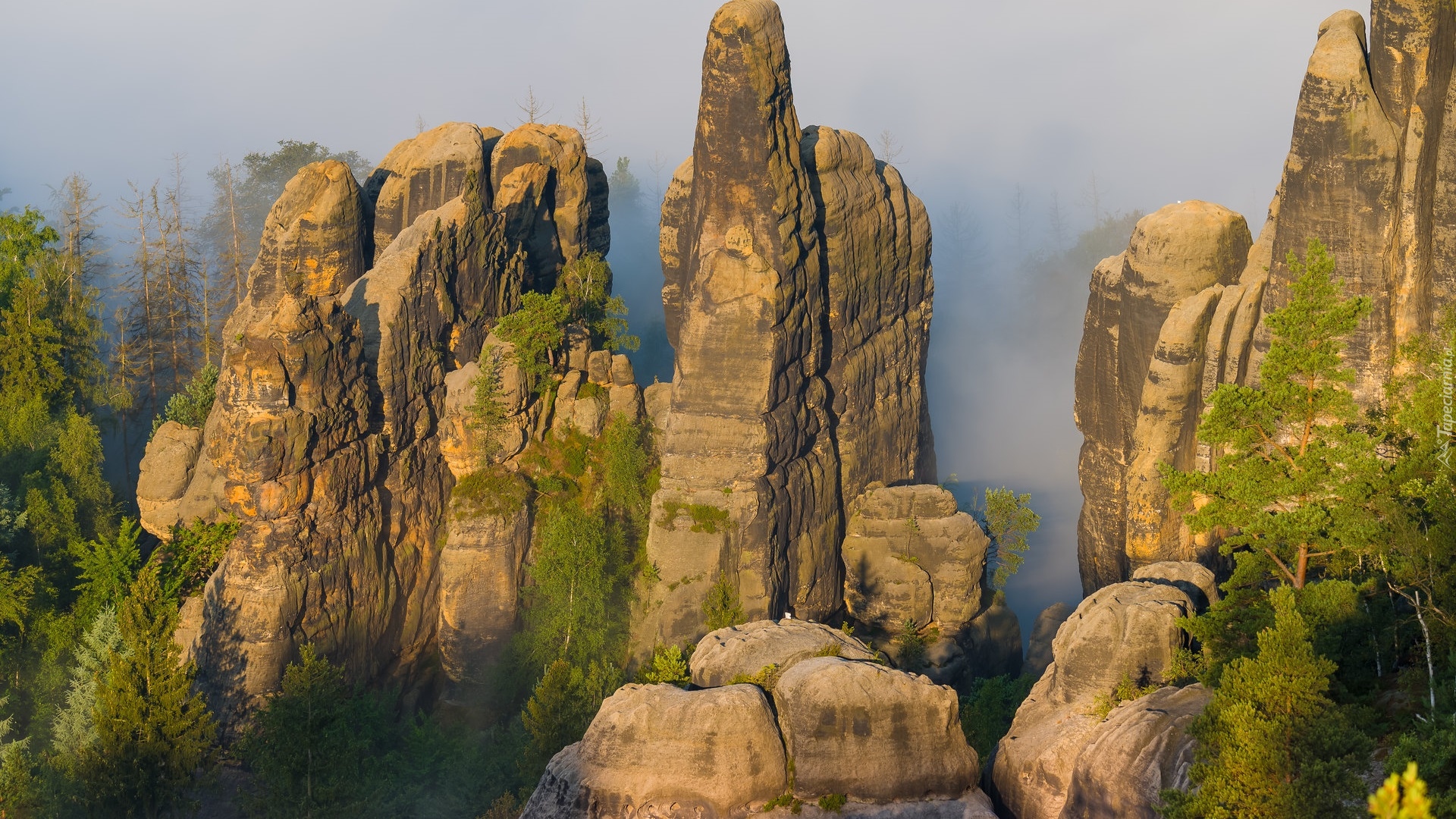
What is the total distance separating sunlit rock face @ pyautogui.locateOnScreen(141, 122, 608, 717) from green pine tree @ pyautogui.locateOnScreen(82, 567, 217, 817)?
6633mm

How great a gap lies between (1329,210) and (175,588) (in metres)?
40.9

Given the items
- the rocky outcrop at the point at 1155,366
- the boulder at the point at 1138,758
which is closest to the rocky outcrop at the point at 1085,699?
the boulder at the point at 1138,758

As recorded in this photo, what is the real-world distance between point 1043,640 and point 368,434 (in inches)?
1058

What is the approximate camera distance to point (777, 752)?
26844 millimetres

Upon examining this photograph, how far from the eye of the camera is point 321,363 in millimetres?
41781

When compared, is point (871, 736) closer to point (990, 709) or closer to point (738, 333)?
point (990, 709)

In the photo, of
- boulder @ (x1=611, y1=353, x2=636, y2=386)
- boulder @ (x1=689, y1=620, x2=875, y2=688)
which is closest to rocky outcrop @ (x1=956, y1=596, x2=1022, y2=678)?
boulder @ (x1=611, y1=353, x2=636, y2=386)

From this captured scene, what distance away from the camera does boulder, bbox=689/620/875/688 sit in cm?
2944

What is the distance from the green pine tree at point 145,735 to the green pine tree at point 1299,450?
87.8 ft

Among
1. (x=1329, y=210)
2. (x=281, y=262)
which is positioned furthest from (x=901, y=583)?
(x=281, y=262)

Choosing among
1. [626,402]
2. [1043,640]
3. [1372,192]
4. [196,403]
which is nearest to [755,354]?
[626,402]

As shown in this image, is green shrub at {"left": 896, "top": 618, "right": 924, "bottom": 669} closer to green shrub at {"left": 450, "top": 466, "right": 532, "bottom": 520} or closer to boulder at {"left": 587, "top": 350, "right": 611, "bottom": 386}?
boulder at {"left": 587, "top": 350, "right": 611, "bottom": 386}

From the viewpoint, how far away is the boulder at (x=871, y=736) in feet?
87.9

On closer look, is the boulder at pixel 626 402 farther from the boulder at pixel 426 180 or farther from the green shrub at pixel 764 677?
the green shrub at pixel 764 677
